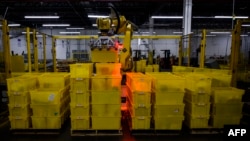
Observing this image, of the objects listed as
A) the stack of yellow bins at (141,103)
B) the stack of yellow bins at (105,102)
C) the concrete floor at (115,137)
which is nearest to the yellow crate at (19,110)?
the concrete floor at (115,137)

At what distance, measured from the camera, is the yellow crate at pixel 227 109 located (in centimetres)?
571

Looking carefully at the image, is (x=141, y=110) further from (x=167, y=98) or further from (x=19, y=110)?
(x=19, y=110)

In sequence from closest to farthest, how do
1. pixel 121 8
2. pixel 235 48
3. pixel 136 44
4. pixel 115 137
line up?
pixel 115 137, pixel 235 48, pixel 121 8, pixel 136 44

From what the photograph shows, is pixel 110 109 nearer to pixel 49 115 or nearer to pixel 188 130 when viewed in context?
pixel 49 115

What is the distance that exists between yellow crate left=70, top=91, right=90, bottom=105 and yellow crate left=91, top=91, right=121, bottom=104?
0.51 feet

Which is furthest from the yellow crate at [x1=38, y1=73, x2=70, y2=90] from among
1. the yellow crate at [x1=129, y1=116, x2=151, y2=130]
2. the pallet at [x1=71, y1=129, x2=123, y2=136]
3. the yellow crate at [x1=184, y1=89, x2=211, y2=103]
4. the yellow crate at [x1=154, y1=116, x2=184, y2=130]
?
the yellow crate at [x1=184, y1=89, x2=211, y2=103]

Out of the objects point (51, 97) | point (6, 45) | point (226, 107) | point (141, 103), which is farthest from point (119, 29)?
point (226, 107)

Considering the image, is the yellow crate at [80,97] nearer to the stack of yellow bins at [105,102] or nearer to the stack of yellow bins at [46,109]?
the stack of yellow bins at [105,102]

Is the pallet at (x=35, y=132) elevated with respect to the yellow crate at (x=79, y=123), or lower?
lower

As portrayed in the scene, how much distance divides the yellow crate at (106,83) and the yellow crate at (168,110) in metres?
1.20

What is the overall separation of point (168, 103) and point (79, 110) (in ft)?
7.77

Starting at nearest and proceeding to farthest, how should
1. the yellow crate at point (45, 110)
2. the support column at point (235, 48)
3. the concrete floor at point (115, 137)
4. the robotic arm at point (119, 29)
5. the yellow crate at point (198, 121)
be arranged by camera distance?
the concrete floor at point (115, 137) < the yellow crate at point (45, 110) < the yellow crate at point (198, 121) < the support column at point (235, 48) < the robotic arm at point (119, 29)

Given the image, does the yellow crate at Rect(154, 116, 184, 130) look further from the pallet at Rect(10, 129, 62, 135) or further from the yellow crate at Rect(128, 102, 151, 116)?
the pallet at Rect(10, 129, 62, 135)

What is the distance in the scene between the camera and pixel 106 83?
18.1 ft
